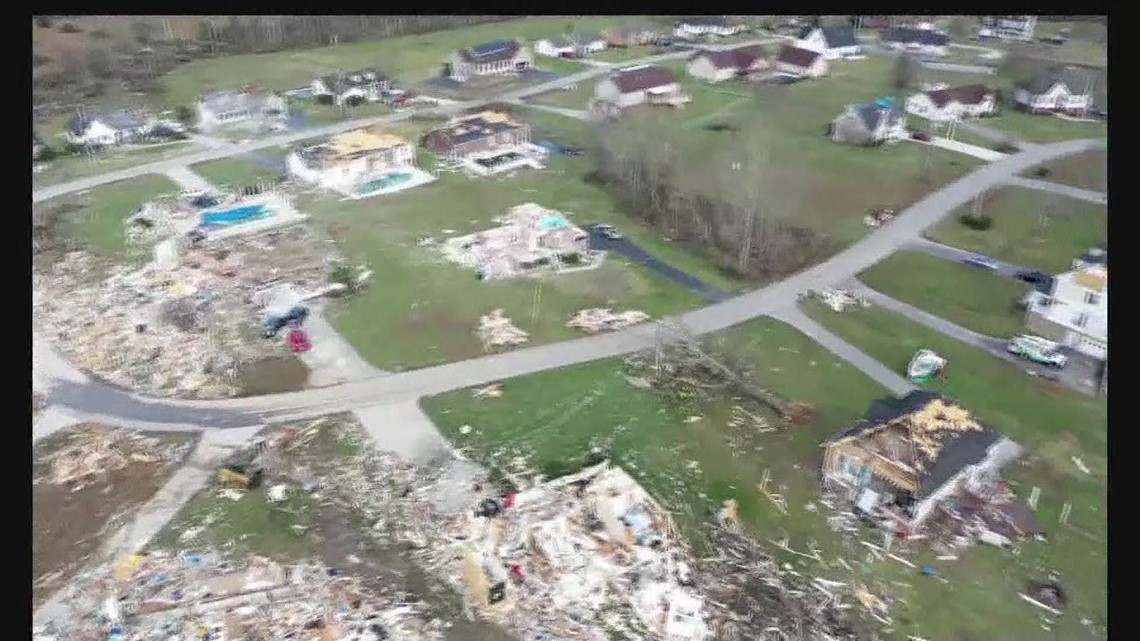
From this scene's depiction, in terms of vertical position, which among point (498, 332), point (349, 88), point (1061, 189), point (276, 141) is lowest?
point (498, 332)

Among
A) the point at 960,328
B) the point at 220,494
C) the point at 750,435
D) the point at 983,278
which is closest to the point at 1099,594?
the point at 750,435

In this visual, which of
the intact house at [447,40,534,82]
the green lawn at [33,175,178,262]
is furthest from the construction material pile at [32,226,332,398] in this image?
the intact house at [447,40,534,82]

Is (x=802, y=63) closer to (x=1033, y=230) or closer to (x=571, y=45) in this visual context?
(x=571, y=45)

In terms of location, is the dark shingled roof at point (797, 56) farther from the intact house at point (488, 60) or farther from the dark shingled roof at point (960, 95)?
the intact house at point (488, 60)

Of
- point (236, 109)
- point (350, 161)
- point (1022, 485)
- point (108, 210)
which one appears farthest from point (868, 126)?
point (108, 210)

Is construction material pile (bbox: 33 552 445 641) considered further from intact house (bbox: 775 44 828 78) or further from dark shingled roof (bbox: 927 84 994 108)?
intact house (bbox: 775 44 828 78)

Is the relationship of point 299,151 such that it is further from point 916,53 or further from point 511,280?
point 916,53
